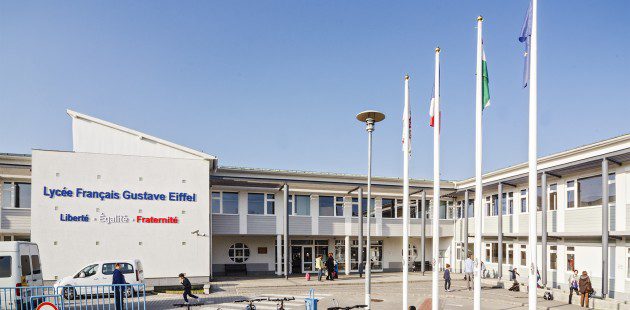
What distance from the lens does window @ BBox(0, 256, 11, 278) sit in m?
13.6

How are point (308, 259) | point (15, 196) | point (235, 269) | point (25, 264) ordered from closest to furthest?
1. point (25, 264)
2. point (15, 196)
3. point (235, 269)
4. point (308, 259)

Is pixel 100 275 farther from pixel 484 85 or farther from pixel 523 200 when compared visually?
pixel 523 200

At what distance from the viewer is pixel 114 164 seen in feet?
72.0

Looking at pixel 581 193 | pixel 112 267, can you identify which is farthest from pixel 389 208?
pixel 112 267

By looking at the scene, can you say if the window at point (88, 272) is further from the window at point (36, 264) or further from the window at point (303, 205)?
the window at point (303, 205)

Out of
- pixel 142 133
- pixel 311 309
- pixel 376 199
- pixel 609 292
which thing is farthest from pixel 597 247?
pixel 142 133

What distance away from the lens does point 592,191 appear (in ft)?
69.8

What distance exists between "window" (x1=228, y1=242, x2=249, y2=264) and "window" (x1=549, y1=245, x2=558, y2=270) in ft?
57.6

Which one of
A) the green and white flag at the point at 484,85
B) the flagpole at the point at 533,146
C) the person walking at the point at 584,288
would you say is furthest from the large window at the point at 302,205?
the flagpole at the point at 533,146

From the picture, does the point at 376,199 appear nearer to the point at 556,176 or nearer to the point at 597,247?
the point at 556,176

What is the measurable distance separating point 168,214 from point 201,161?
3.06 meters

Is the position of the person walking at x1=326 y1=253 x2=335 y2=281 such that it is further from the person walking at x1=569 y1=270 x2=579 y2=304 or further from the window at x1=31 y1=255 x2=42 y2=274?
the window at x1=31 y1=255 x2=42 y2=274

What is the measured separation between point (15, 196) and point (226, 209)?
1113cm

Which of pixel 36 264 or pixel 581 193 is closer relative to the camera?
pixel 36 264
